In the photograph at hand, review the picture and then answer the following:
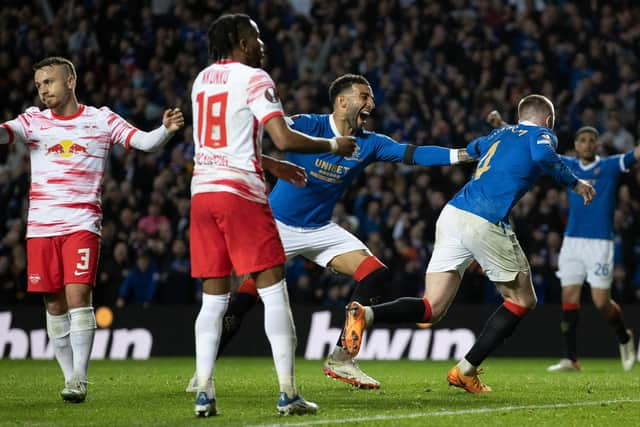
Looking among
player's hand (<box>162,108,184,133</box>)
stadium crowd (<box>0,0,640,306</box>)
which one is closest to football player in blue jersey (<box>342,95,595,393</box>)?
player's hand (<box>162,108,184,133</box>)

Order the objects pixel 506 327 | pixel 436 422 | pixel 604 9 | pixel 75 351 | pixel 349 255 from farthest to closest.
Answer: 1. pixel 604 9
2. pixel 349 255
3. pixel 506 327
4. pixel 75 351
5. pixel 436 422

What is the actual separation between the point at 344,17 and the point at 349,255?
12351 mm

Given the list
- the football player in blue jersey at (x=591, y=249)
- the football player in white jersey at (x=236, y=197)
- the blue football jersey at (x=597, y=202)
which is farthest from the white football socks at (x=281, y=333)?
the blue football jersey at (x=597, y=202)

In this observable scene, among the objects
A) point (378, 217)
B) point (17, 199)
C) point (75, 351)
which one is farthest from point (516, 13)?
point (75, 351)

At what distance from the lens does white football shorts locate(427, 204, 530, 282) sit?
8.07 m

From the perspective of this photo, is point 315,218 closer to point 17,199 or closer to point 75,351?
point 75,351

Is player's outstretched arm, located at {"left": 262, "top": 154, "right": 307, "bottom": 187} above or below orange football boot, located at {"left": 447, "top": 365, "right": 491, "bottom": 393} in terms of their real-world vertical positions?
above

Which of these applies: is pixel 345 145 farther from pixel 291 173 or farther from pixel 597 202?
pixel 597 202

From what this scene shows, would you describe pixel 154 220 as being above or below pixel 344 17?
below

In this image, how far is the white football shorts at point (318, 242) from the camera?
8727mm

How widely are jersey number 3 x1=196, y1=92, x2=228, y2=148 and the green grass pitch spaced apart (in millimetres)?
1579

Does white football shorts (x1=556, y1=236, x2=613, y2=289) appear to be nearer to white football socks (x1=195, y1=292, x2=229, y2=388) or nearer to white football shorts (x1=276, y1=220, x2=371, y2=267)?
white football shorts (x1=276, y1=220, x2=371, y2=267)

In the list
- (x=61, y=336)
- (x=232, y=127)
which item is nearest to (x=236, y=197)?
(x=232, y=127)

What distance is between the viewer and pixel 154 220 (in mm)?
16797
